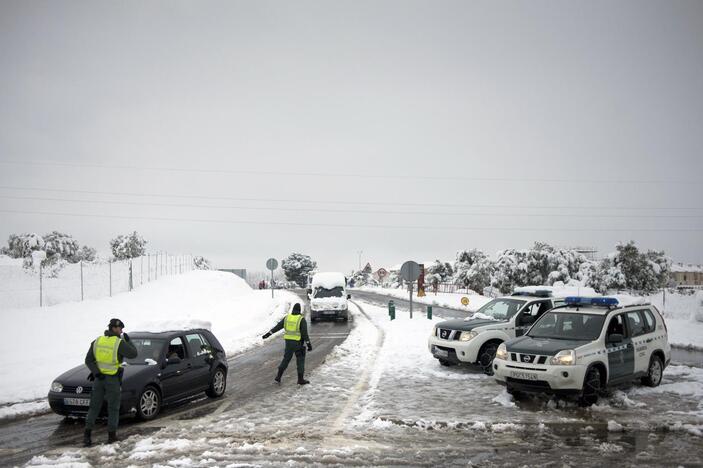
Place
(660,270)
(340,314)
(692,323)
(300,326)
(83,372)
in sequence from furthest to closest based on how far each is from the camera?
(660,270) → (340,314) → (692,323) → (300,326) → (83,372)

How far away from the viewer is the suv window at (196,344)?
11.0 metres

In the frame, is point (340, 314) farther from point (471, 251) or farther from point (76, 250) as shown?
point (76, 250)

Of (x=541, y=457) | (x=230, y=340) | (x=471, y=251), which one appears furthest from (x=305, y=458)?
(x=471, y=251)

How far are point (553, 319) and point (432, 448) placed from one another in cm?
497

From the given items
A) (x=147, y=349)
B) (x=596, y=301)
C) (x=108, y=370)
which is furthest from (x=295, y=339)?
(x=596, y=301)

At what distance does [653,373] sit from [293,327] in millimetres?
7705

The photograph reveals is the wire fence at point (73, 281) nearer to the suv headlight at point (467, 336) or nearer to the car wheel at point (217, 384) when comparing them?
the car wheel at point (217, 384)

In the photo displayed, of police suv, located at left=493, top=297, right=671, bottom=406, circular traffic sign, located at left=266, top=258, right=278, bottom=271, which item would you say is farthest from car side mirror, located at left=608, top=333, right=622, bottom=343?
circular traffic sign, located at left=266, top=258, right=278, bottom=271

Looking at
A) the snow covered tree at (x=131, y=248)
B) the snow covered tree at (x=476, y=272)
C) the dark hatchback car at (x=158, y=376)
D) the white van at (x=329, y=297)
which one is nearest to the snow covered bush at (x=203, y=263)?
the snow covered tree at (x=131, y=248)

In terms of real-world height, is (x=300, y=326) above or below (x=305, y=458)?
above

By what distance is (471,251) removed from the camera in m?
72.0

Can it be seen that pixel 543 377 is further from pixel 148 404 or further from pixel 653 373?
pixel 148 404

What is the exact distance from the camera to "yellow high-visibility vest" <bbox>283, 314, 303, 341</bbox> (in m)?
12.6

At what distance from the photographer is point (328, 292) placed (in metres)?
30.5
